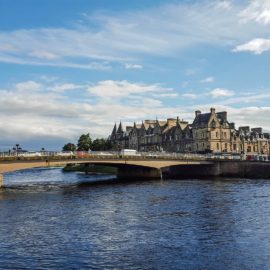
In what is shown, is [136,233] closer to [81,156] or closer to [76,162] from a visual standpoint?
[76,162]

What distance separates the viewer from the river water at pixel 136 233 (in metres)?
31.2

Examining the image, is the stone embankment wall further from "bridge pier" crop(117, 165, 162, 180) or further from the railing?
"bridge pier" crop(117, 165, 162, 180)

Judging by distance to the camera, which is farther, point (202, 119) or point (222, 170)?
point (202, 119)

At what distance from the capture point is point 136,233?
4025cm

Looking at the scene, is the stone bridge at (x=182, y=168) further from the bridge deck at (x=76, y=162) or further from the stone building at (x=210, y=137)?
the stone building at (x=210, y=137)

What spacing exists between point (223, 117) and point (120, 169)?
59242mm

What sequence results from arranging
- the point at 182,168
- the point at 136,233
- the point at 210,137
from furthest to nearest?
the point at 210,137 → the point at 182,168 → the point at 136,233

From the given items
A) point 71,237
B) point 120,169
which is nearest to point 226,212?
point 71,237

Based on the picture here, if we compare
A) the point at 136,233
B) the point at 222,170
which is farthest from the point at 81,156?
the point at 136,233

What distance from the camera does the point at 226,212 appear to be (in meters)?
51.8

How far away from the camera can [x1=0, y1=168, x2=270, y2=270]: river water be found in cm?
3117

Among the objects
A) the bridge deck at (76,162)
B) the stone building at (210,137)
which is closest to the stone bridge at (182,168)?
the bridge deck at (76,162)

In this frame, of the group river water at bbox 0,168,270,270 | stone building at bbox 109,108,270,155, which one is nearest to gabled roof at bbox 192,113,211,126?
stone building at bbox 109,108,270,155

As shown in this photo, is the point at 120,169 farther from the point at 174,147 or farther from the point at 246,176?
the point at 174,147
